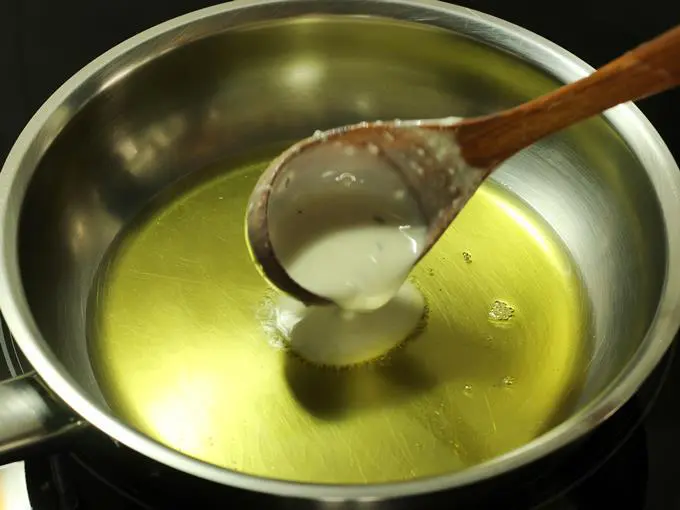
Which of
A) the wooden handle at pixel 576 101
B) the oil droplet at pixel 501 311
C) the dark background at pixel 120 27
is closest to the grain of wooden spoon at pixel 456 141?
the wooden handle at pixel 576 101

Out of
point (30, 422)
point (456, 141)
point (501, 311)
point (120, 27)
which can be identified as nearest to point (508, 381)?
point (501, 311)

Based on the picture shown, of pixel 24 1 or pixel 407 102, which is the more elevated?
pixel 24 1

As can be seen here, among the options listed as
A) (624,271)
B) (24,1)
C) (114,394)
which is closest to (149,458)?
(114,394)

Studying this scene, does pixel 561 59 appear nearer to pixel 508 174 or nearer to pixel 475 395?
pixel 508 174

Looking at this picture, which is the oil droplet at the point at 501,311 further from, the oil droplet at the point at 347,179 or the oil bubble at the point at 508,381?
the oil droplet at the point at 347,179

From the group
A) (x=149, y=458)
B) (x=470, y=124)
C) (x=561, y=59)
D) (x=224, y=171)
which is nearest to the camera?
(x=149, y=458)

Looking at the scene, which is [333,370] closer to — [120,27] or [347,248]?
[347,248]
